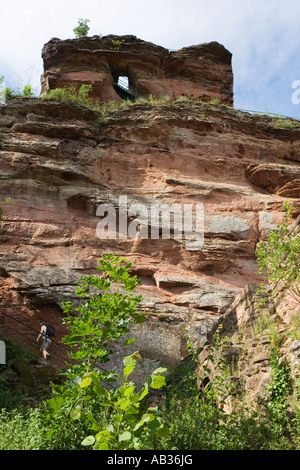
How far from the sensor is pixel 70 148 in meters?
19.2

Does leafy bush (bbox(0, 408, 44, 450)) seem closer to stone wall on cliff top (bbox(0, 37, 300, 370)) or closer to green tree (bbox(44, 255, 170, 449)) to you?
green tree (bbox(44, 255, 170, 449))

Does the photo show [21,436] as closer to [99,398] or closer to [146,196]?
[99,398]

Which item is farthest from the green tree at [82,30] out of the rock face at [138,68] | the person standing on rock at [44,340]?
the person standing on rock at [44,340]

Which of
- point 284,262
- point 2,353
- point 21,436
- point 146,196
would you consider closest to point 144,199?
point 146,196

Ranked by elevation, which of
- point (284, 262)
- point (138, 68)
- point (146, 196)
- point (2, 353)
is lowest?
point (2, 353)

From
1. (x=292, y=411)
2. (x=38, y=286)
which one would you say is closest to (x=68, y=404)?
(x=292, y=411)

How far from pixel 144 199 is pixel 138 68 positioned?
10601mm

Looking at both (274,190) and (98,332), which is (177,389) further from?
(274,190)

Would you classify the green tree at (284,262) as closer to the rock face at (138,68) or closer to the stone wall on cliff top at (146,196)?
the stone wall on cliff top at (146,196)

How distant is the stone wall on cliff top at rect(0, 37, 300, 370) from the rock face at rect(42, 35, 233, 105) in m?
4.58

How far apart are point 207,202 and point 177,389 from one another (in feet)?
33.8

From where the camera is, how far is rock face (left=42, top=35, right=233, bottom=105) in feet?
82.1

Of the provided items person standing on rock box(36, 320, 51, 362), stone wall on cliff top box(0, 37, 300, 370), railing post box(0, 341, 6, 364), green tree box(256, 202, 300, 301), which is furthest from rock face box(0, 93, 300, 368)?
green tree box(256, 202, 300, 301)

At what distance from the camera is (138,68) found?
2620 centimetres
